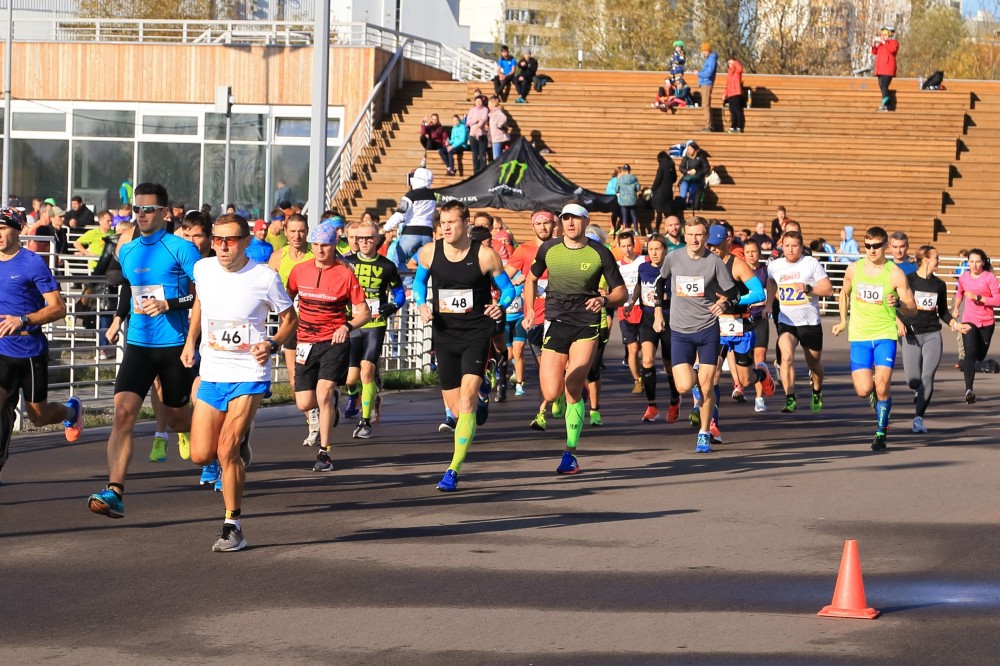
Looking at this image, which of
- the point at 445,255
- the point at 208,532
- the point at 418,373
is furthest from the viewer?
the point at 418,373

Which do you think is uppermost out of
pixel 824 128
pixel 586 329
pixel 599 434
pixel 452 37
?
pixel 452 37

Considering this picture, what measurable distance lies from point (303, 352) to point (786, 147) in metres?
27.8

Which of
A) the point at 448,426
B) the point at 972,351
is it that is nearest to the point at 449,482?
the point at 448,426

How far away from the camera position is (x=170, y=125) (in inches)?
1661

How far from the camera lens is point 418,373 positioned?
65.2 ft

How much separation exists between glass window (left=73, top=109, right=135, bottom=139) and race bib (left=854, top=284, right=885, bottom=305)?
31680 millimetres

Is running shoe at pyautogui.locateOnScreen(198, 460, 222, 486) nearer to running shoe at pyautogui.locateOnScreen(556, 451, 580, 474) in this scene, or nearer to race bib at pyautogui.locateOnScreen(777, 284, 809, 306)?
running shoe at pyautogui.locateOnScreen(556, 451, 580, 474)

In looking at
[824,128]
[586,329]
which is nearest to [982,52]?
[824,128]

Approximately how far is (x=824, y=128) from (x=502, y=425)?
25782 millimetres

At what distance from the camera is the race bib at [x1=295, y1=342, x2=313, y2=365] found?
1209 cm

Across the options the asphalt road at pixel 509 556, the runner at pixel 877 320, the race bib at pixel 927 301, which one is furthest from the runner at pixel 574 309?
the race bib at pixel 927 301

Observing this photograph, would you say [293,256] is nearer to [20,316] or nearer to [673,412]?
[20,316]

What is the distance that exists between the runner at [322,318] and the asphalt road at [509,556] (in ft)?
2.01

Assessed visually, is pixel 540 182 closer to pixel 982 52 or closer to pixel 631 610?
pixel 631 610
